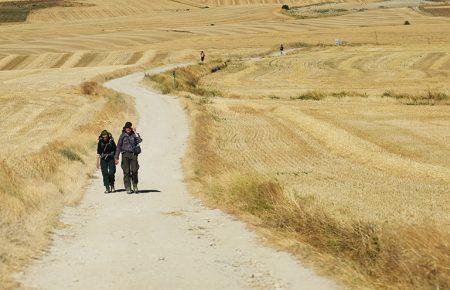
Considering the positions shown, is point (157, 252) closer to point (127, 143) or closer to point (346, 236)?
point (346, 236)

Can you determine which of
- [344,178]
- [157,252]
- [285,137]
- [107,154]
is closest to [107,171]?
[107,154]

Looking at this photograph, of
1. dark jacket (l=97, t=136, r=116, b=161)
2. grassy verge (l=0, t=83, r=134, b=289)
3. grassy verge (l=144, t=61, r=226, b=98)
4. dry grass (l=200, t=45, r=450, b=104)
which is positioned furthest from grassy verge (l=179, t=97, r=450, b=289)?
grassy verge (l=144, t=61, r=226, b=98)

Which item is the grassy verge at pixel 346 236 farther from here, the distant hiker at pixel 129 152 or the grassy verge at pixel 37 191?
the grassy verge at pixel 37 191

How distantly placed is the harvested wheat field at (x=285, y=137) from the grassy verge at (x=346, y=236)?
0.03 m

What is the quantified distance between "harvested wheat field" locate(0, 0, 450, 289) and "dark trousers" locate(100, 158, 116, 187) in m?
0.70

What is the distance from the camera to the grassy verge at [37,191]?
1085cm

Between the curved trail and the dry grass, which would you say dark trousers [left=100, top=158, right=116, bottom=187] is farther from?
the dry grass

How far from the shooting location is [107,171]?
724 inches

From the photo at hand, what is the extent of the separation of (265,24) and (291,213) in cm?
12384

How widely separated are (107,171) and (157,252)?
288 inches

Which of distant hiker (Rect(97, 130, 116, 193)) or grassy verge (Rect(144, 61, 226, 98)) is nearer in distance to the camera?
distant hiker (Rect(97, 130, 116, 193))

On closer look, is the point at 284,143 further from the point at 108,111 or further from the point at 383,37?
the point at 383,37

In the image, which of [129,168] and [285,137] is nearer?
[129,168]

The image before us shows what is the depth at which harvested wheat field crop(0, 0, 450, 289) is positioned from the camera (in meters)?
10.7
